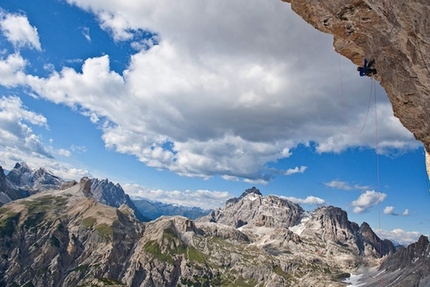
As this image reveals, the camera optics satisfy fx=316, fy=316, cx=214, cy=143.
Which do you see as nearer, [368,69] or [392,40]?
[392,40]

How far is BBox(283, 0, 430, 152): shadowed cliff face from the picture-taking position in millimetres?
21922

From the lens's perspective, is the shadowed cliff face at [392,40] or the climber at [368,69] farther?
the climber at [368,69]

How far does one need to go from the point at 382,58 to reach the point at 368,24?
3710 millimetres

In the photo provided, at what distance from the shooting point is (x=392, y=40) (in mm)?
26719

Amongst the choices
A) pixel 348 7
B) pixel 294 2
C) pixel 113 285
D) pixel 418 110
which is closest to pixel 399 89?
pixel 418 110

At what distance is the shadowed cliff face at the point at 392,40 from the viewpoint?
21.9m

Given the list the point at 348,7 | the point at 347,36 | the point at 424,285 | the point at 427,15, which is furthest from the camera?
the point at 424,285

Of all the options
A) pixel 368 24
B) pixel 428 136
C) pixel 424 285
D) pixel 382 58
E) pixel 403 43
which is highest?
pixel 368 24

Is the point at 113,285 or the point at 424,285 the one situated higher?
the point at 424,285

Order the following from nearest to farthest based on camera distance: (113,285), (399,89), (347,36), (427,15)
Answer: (427,15) < (399,89) < (347,36) < (113,285)

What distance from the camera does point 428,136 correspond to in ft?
116

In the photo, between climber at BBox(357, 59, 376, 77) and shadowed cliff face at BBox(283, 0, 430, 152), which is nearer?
shadowed cliff face at BBox(283, 0, 430, 152)

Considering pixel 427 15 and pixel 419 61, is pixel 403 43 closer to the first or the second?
pixel 419 61

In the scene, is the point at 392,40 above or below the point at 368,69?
below
